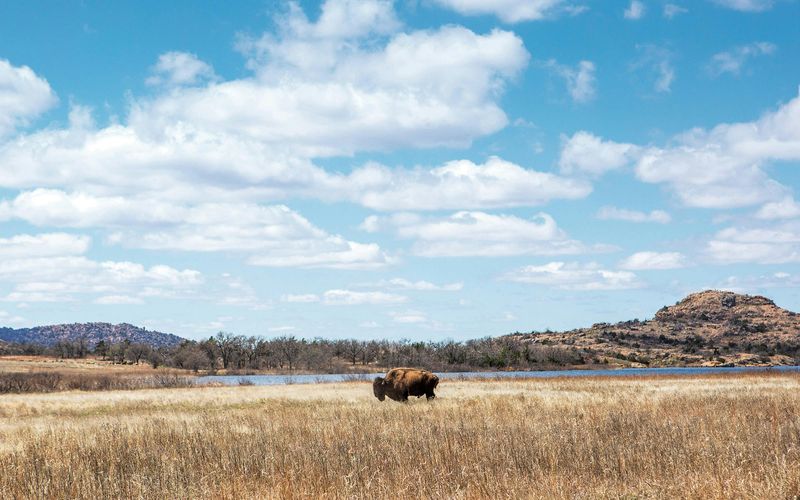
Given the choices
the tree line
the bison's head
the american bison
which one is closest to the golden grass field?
the american bison

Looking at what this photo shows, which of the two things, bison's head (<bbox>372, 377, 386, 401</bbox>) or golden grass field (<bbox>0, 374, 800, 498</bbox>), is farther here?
bison's head (<bbox>372, 377, 386, 401</bbox>)

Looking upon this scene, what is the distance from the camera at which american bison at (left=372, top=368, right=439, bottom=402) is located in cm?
3250

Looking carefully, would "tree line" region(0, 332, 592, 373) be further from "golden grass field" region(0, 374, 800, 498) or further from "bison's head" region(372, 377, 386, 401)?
"golden grass field" region(0, 374, 800, 498)

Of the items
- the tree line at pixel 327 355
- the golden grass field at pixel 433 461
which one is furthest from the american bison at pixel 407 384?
the tree line at pixel 327 355

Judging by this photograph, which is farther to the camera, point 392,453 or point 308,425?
point 308,425

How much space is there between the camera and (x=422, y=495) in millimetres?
9398

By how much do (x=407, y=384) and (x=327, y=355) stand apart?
408ft

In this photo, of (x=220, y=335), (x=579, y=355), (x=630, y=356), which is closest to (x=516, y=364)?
(x=579, y=355)

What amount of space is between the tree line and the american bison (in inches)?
3824

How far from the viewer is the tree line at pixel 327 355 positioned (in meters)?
140

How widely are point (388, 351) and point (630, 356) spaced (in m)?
59.6

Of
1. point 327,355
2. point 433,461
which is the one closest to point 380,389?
point 433,461

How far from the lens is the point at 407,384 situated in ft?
107

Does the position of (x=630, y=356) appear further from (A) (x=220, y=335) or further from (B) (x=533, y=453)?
(B) (x=533, y=453)
